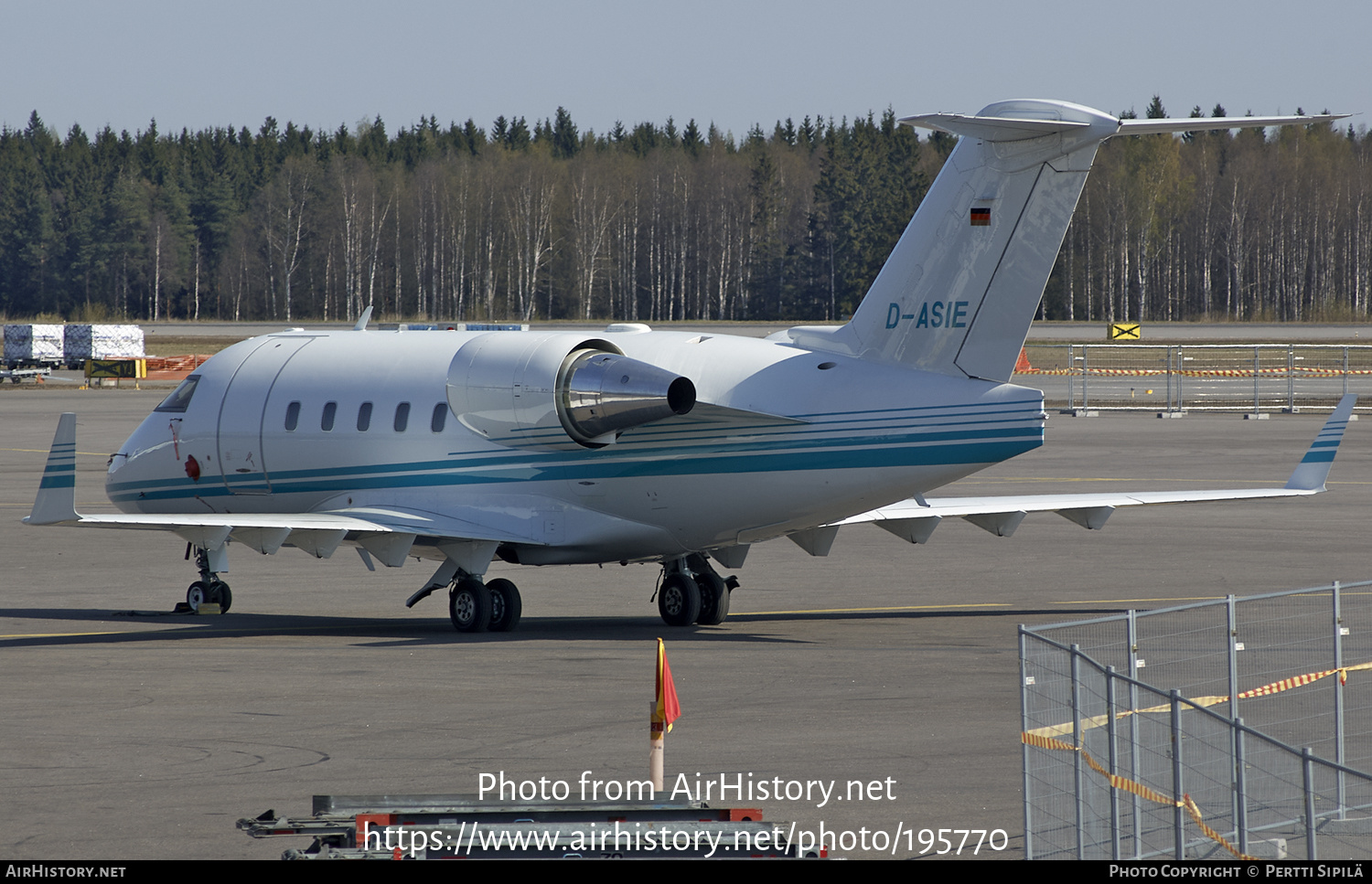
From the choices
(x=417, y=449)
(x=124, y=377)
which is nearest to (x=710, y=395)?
(x=417, y=449)

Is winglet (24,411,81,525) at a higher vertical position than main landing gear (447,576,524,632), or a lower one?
higher

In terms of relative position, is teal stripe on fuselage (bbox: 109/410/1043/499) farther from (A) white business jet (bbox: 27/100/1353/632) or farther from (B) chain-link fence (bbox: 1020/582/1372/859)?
(B) chain-link fence (bbox: 1020/582/1372/859)

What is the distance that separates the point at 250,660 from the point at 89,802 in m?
6.59

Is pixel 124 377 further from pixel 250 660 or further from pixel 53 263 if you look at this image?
pixel 53 263

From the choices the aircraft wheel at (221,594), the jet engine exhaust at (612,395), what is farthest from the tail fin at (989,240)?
the aircraft wheel at (221,594)

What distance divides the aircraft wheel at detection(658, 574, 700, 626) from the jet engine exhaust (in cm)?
225

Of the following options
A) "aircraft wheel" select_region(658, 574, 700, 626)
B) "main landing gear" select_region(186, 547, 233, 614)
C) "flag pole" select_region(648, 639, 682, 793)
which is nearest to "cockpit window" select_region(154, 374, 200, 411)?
"main landing gear" select_region(186, 547, 233, 614)

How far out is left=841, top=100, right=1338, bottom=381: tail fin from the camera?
1797 centimetres

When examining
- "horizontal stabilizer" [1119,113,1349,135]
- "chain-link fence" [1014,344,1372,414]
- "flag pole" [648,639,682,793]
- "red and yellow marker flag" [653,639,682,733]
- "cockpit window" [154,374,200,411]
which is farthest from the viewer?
"chain-link fence" [1014,344,1372,414]

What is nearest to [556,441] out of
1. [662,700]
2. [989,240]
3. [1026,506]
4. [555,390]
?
[555,390]

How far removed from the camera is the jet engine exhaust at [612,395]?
19016 millimetres

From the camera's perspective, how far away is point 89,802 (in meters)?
11.5

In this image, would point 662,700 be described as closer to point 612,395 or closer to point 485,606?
point 612,395

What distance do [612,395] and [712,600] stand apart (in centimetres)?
317
